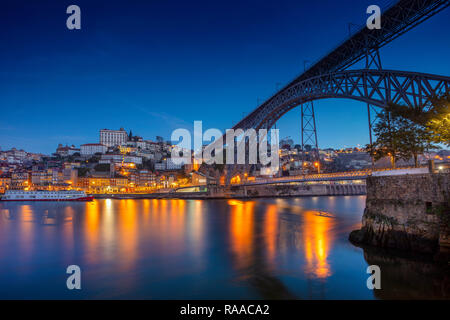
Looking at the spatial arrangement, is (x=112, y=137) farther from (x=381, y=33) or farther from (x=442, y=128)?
(x=442, y=128)

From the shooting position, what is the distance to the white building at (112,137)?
132125mm

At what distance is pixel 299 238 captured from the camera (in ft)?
51.9

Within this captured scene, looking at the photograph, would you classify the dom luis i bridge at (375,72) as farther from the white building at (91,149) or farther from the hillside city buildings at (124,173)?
the white building at (91,149)

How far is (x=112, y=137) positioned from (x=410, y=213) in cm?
13864

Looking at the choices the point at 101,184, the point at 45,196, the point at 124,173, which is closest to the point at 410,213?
the point at 45,196

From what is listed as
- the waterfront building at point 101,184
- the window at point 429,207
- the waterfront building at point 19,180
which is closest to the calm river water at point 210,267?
the window at point 429,207

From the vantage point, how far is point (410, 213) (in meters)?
9.94

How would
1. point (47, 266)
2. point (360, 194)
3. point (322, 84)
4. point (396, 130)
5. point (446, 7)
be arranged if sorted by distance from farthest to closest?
point (360, 194)
point (322, 84)
point (396, 130)
point (446, 7)
point (47, 266)

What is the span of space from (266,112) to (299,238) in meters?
23.6

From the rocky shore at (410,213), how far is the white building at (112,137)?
5202 inches

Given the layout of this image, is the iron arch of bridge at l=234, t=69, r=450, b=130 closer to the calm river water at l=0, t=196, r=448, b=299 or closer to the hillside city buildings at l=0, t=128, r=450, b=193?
the calm river water at l=0, t=196, r=448, b=299

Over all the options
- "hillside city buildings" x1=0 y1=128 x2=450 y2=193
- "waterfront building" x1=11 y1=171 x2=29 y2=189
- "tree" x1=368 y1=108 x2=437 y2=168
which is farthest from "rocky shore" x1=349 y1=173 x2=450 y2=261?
"waterfront building" x1=11 y1=171 x2=29 y2=189

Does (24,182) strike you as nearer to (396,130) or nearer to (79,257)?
(79,257)
